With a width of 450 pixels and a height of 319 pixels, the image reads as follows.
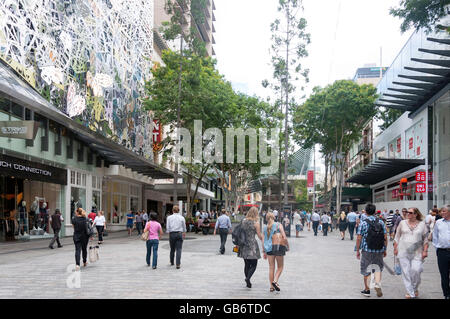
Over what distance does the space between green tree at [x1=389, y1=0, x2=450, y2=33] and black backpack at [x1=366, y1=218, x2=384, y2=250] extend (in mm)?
8611

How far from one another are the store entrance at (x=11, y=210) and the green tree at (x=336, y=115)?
2497 centimetres

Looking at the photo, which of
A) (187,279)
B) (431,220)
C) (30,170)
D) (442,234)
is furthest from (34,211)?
(442,234)

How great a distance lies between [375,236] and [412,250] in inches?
27.8

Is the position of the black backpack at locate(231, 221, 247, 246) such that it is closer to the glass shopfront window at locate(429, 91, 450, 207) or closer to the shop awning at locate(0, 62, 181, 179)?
the shop awning at locate(0, 62, 181, 179)

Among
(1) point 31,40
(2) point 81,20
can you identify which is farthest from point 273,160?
(1) point 31,40

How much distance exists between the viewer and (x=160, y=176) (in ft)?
140

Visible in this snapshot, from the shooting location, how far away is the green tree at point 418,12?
14.6 meters

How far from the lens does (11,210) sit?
23.2 meters

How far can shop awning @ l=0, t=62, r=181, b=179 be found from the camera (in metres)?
16.4

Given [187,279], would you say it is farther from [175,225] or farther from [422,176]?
[422,176]

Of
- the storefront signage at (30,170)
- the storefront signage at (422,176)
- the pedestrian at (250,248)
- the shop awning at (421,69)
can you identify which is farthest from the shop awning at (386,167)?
the pedestrian at (250,248)

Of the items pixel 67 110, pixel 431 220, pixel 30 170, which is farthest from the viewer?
pixel 67 110

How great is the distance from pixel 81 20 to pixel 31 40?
21.4ft
